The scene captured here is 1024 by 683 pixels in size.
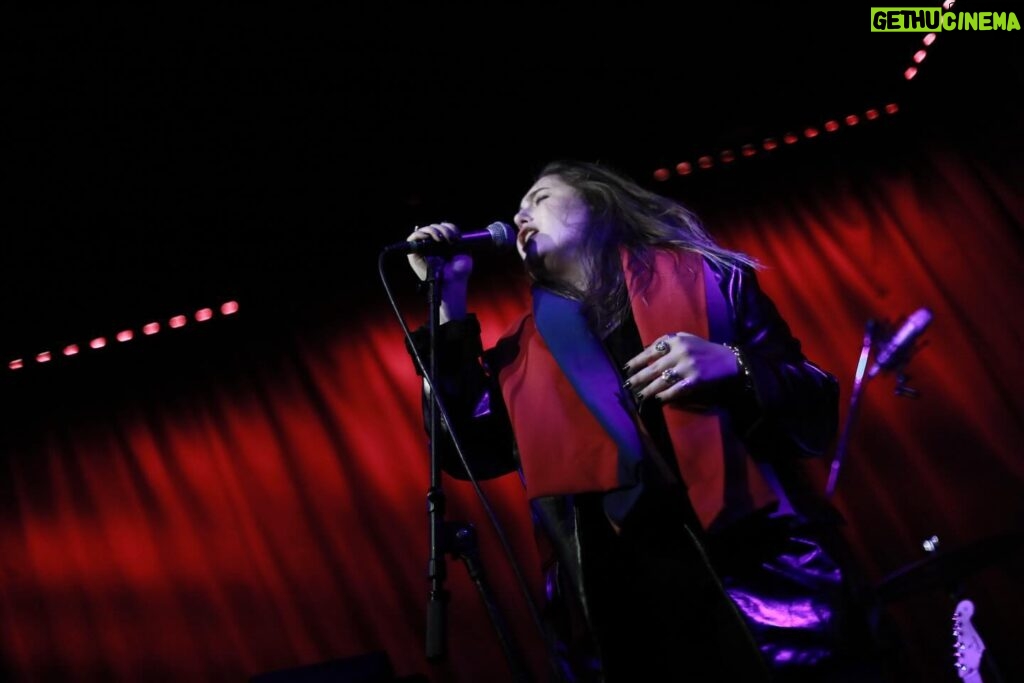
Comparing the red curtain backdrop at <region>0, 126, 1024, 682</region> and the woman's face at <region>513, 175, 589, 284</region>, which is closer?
the woman's face at <region>513, 175, 589, 284</region>

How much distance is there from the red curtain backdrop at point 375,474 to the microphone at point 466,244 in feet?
6.28

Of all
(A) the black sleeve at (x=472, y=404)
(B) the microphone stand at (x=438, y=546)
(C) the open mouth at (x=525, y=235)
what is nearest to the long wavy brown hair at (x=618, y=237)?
(C) the open mouth at (x=525, y=235)

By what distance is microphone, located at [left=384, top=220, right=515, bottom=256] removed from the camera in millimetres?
1563

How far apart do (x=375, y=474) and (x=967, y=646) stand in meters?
2.34

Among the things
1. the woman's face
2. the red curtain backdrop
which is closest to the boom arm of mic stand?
the red curtain backdrop

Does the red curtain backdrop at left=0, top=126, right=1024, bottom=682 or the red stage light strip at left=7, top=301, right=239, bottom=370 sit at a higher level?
the red stage light strip at left=7, top=301, right=239, bottom=370

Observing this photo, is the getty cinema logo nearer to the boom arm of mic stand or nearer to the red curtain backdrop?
the red curtain backdrop

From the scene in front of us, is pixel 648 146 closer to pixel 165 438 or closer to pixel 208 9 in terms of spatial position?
pixel 208 9

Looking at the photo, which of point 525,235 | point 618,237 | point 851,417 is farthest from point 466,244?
point 851,417

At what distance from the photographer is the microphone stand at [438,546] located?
1148 mm

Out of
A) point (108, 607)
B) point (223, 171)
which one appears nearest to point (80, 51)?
point (223, 171)

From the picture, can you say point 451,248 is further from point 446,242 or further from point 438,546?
point 438,546

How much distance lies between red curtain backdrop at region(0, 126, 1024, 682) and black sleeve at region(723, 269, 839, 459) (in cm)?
204

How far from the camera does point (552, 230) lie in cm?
184
